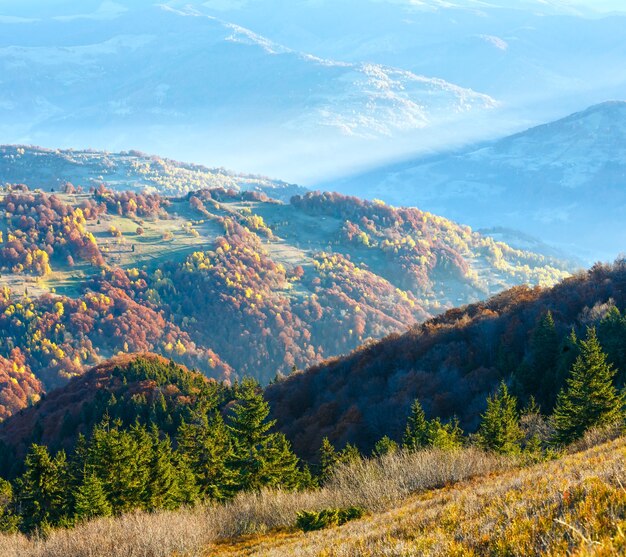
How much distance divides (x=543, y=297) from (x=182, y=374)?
62.2m

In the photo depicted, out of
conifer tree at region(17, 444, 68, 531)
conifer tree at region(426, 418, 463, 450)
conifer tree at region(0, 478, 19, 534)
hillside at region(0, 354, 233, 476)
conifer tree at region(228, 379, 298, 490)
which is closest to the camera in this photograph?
conifer tree at region(426, 418, 463, 450)

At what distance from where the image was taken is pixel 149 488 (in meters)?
47.9

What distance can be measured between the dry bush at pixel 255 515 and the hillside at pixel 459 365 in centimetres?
2871

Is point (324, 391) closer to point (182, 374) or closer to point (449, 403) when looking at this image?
point (449, 403)

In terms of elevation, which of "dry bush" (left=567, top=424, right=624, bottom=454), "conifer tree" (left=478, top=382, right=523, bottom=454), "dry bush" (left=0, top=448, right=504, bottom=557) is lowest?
"conifer tree" (left=478, top=382, right=523, bottom=454)

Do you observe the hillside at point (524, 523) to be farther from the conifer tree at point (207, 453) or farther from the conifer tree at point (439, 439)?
the conifer tree at point (207, 453)

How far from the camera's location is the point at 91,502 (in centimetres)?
4431

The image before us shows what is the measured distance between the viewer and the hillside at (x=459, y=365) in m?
64.1

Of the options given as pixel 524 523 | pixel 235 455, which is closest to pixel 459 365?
pixel 235 455

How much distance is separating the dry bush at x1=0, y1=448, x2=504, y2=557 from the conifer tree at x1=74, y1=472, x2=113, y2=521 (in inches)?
246

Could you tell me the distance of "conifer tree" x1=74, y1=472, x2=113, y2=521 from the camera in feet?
143

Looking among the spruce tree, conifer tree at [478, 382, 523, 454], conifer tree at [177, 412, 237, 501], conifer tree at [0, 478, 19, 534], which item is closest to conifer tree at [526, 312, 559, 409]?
conifer tree at [478, 382, 523, 454]

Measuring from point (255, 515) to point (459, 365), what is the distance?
157 ft

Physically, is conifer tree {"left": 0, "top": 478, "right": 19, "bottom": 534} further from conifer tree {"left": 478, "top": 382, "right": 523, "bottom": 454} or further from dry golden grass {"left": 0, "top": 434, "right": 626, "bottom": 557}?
conifer tree {"left": 478, "top": 382, "right": 523, "bottom": 454}
